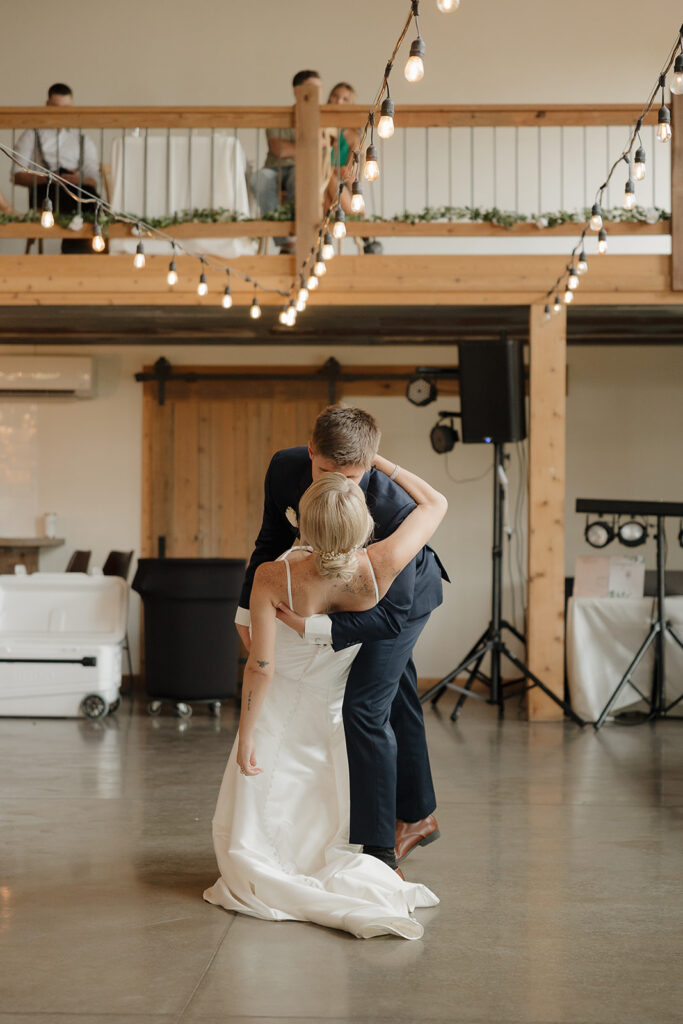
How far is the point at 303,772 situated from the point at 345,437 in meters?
1.01

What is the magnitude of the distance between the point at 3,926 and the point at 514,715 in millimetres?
4512

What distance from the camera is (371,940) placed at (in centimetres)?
291

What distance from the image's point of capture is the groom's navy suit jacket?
10.1 feet

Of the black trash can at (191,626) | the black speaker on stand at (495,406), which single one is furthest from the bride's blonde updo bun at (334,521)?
the black speaker on stand at (495,406)

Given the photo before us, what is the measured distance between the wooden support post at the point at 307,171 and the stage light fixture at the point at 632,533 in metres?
2.77

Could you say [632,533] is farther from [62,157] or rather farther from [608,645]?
[62,157]

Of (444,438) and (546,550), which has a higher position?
(444,438)

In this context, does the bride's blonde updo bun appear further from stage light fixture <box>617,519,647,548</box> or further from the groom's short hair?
stage light fixture <box>617,519,647,548</box>

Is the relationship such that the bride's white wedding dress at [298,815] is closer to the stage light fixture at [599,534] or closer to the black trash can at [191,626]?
the black trash can at [191,626]

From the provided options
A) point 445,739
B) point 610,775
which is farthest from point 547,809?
point 445,739

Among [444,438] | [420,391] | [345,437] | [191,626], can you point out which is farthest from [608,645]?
[345,437]

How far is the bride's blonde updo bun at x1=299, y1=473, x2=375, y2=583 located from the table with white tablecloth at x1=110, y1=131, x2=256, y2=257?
4.49 metres

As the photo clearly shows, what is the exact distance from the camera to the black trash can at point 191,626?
6.76 m

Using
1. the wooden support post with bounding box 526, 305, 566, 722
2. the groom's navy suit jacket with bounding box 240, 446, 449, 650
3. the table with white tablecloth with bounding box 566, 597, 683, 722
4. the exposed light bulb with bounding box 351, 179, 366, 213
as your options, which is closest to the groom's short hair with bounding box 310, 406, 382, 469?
the groom's navy suit jacket with bounding box 240, 446, 449, 650
